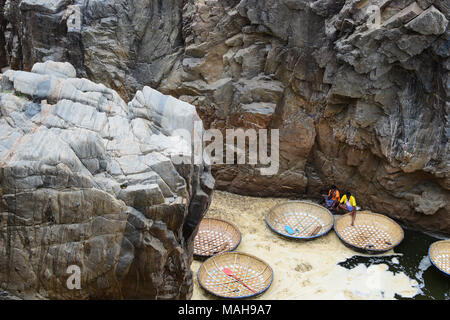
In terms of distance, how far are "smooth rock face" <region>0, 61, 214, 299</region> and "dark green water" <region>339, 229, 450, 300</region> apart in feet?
11.4

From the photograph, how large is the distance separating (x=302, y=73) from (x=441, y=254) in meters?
Result: 3.84

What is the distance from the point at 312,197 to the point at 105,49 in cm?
518

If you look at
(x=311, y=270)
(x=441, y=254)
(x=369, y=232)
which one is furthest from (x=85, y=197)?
(x=441, y=254)

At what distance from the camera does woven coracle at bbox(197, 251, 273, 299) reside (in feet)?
19.0

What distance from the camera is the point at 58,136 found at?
13.3 ft

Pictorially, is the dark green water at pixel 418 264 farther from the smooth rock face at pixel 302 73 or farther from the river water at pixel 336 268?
the smooth rock face at pixel 302 73

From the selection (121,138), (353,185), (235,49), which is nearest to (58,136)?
(121,138)

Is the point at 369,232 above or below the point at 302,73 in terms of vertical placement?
below

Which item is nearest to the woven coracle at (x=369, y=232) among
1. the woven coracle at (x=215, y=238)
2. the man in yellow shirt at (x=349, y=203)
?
the man in yellow shirt at (x=349, y=203)

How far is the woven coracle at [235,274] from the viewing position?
5797 millimetres

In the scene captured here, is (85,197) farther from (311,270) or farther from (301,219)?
(301,219)

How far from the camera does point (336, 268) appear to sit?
6.32 m

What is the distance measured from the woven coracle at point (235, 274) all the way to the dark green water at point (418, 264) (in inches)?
53.4

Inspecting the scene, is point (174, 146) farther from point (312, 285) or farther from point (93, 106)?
point (312, 285)
